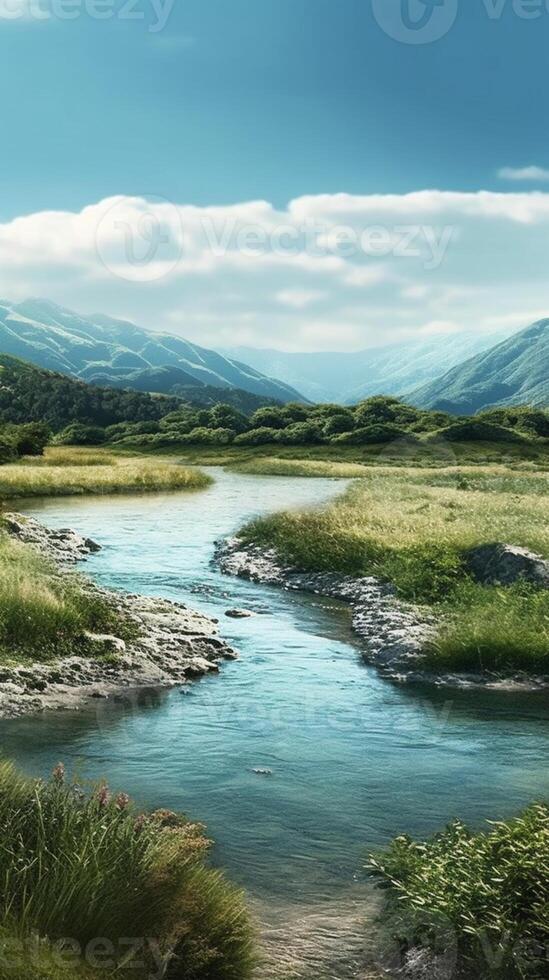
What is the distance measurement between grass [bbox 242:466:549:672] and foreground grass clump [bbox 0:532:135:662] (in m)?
8.17

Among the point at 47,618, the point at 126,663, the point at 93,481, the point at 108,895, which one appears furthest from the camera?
the point at 93,481

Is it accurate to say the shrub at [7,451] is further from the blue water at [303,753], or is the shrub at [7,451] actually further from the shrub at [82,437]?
the blue water at [303,753]

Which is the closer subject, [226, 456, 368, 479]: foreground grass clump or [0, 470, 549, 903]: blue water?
[0, 470, 549, 903]: blue water

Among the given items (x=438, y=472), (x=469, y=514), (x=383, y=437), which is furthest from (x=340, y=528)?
(x=383, y=437)

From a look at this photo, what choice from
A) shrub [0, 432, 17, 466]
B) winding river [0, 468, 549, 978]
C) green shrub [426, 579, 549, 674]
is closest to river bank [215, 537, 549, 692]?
green shrub [426, 579, 549, 674]

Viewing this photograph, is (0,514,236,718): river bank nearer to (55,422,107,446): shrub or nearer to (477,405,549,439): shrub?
(55,422,107,446): shrub

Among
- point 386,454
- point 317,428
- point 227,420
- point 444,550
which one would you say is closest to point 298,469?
point 386,454

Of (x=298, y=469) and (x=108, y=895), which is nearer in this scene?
(x=108, y=895)

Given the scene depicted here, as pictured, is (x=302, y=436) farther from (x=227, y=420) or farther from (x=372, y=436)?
(x=227, y=420)

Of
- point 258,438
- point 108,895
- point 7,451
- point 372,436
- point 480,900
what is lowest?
point 480,900

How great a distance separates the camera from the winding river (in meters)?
11.6

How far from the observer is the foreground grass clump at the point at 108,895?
7.38 m

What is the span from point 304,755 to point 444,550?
15.9 metres

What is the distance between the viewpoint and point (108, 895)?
7.86m
